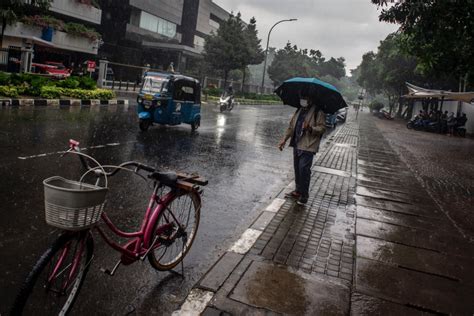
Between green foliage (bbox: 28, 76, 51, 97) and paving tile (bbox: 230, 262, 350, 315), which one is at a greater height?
green foliage (bbox: 28, 76, 51, 97)

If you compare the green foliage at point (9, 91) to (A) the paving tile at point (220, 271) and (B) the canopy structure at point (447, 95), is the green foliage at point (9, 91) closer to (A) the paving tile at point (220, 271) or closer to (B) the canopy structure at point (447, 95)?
(A) the paving tile at point (220, 271)

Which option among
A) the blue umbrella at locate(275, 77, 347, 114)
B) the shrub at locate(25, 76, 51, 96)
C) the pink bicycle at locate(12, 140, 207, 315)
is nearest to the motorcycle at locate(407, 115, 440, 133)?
the shrub at locate(25, 76, 51, 96)

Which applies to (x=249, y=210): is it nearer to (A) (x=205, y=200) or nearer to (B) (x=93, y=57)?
(A) (x=205, y=200)

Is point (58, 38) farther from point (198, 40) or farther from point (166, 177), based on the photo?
point (198, 40)

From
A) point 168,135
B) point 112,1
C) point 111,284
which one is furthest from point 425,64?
point 112,1

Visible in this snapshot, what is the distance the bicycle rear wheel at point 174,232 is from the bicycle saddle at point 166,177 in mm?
275

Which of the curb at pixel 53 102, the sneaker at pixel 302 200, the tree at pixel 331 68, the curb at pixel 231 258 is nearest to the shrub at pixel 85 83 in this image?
the curb at pixel 53 102

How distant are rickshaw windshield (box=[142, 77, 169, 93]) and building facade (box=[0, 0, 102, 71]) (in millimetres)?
13825

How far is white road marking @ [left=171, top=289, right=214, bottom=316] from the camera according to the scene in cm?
326

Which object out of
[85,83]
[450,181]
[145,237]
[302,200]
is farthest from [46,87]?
[145,237]

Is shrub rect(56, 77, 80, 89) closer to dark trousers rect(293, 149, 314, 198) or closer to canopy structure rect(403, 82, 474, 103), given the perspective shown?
dark trousers rect(293, 149, 314, 198)

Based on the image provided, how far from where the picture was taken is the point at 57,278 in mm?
2902

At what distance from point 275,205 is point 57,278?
4.10 meters

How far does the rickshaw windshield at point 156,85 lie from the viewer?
43.5 ft
